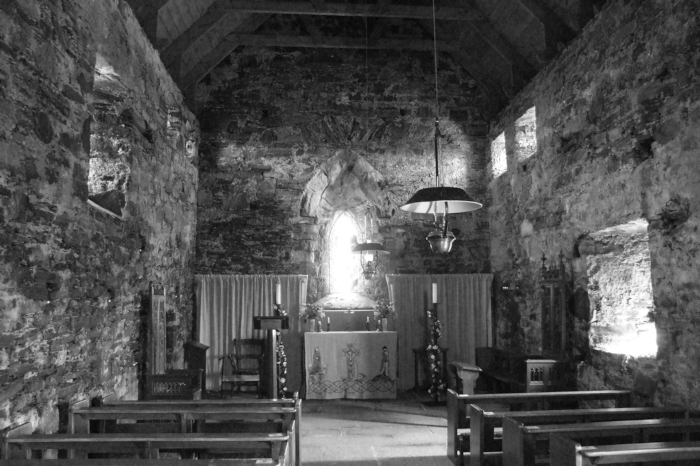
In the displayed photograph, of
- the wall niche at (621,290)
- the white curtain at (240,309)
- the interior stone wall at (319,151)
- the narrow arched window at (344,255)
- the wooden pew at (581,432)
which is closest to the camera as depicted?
the wooden pew at (581,432)

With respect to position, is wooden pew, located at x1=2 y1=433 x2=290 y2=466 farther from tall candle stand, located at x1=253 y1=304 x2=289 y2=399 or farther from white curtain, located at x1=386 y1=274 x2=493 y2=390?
white curtain, located at x1=386 y1=274 x2=493 y2=390

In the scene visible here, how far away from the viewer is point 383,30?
10.3 m

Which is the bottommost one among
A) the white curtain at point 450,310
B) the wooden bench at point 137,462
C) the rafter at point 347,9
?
the wooden bench at point 137,462

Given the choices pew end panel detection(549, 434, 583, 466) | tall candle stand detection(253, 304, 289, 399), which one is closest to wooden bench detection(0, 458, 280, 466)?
pew end panel detection(549, 434, 583, 466)

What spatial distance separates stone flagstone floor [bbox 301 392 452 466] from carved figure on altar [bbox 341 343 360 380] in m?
0.44

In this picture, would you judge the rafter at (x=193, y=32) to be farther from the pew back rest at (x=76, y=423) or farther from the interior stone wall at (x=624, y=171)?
the pew back rest at (x=76, y=423)

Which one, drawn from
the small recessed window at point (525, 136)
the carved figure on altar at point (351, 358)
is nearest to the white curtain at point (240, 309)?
the carved figure on altar at point (351, 358)

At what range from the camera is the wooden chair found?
8914 millimetres

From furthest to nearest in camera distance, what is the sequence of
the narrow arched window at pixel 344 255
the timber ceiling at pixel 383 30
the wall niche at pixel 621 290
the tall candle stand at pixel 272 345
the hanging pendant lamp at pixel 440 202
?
1. the narrow arched window at pixel 344 255
2. the timber ceiling at pixel 383 30
3. the tall candle stand at pixel 272 345
4. the wall niche at pixel 621 290
5. the hanging pendant lamp at pixel 440 202

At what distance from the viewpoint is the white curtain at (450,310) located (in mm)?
9516

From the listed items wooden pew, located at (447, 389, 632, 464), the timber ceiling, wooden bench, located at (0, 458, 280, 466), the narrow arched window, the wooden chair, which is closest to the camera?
wooden bench, located at (0, 458, 280, 466)

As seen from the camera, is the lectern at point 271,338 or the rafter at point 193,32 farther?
the rafter at point 193,32

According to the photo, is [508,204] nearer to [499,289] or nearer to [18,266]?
[499,289]

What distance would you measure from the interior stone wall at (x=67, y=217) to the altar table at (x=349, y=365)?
2826mm
